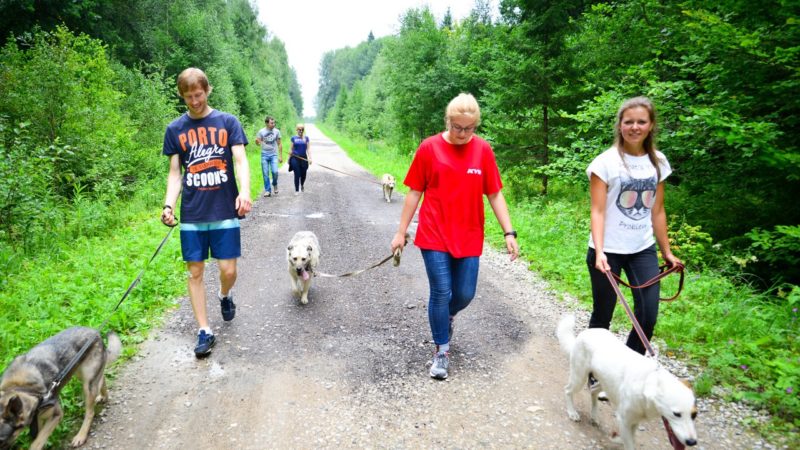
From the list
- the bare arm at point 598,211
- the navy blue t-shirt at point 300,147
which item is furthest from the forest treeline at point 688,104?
the navy blue t-shirt at point 300,147

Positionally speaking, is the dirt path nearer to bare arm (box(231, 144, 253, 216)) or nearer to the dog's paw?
the dog's paw

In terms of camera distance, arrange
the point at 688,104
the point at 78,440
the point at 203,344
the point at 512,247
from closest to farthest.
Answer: the point at 78,440
the point at 512,247
the point at 203,344
the point at 688,104

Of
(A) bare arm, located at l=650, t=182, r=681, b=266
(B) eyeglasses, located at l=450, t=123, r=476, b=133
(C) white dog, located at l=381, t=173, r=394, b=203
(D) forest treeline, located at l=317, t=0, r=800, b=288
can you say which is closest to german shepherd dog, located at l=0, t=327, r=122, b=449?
(B) eyeglasses, located at l=450, t=123, r=476, b=133

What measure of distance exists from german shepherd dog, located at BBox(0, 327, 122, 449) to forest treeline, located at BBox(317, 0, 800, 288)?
5.99m

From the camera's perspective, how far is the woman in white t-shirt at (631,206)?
9.25 ft

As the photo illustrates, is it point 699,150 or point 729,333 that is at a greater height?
point 699,150

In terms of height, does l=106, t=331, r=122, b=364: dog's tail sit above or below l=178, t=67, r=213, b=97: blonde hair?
below

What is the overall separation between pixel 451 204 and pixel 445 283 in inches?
25.2

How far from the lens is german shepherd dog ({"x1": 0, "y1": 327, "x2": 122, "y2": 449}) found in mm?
2357

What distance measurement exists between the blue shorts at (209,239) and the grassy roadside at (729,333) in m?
3.89

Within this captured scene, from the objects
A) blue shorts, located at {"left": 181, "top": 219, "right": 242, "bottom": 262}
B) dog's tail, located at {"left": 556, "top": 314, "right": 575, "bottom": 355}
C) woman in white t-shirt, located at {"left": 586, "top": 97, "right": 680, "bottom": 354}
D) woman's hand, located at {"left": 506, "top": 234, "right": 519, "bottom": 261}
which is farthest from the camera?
blue shorts, located at {"left": 181, "top": 219, "right": 242, "bottom": 262}

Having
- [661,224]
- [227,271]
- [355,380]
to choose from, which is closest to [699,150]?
[661,224]

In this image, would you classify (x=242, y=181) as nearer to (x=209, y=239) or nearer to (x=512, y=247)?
(x=209, y=239)

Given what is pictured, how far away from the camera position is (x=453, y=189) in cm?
320
